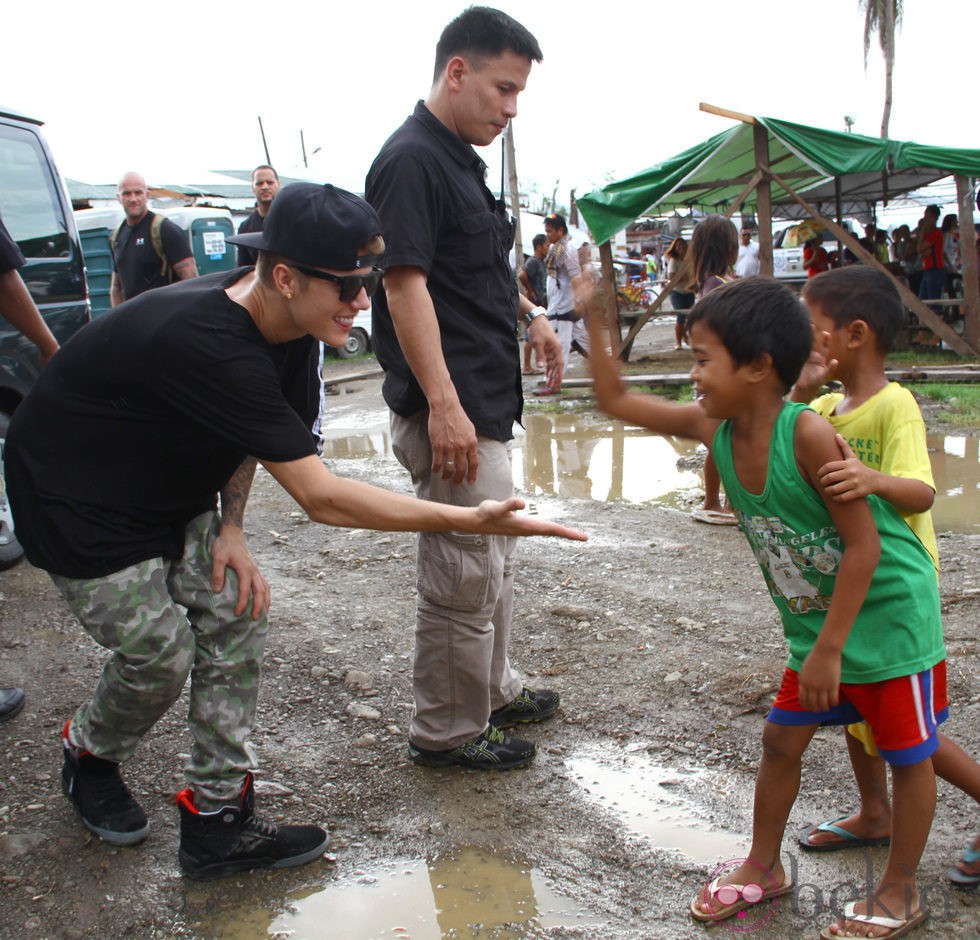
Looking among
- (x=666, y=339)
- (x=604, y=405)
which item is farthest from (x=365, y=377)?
(x=604, y=405)

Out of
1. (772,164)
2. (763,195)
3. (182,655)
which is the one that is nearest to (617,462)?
(763,195)

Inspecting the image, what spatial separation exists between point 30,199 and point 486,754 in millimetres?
4252

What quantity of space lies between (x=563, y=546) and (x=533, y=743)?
2160mm

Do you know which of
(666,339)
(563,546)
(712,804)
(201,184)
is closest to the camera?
(712,804)

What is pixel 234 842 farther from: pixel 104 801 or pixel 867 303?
pixel 867 303

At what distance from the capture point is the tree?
28875 mm

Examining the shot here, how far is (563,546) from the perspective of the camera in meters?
5.12

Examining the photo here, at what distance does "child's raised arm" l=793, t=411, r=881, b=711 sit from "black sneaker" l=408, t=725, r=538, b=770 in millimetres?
1142

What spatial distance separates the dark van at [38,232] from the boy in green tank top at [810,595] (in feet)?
13.1

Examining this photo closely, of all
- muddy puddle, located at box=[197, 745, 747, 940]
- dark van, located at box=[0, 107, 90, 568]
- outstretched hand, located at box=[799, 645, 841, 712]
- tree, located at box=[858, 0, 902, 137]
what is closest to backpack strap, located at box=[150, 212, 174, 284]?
dark van, located at box=[0, 107, 90, 568]

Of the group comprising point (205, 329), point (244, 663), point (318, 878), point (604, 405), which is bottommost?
point (318, 878)

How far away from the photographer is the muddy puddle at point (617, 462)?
6.23 m

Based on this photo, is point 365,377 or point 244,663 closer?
point 244,663

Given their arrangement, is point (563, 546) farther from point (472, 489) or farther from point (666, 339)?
point (666, 339)
